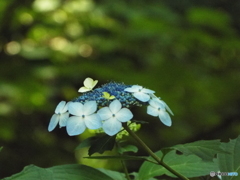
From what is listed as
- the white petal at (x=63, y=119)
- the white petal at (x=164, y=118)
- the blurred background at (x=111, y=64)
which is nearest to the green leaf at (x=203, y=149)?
the white petal at (x=164, y=118)

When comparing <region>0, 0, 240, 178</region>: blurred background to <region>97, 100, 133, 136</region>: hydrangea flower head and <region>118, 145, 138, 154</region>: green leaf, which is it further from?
<region>97, 100, 133, 136</region>: hydrangea flower head

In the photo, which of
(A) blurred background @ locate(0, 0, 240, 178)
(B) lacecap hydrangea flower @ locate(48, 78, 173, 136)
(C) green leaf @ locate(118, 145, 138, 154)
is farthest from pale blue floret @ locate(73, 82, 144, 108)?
(A) blurred background @ locate(0, 0, 240, 178)

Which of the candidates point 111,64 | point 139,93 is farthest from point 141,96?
point 111,64

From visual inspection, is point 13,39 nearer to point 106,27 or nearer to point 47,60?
point 47,60

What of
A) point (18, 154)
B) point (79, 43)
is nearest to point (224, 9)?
point (79, 43)

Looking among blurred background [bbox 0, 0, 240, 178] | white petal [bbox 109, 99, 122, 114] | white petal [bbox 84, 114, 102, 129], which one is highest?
blurred background [bbox 0, 0, 240, 178]

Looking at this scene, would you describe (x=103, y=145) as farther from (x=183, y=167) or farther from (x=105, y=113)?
(x=183, y=167)

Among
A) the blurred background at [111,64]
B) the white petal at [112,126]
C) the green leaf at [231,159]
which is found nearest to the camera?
the white petal at [112,126]

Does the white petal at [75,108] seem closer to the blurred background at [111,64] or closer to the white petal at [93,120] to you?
the white petal at [93,120]
